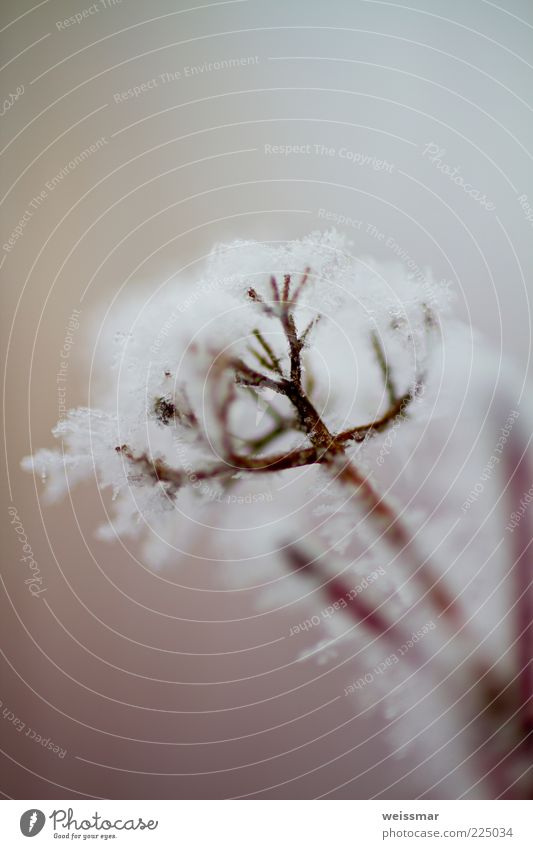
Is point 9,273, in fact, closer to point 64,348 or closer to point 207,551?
point 64,348

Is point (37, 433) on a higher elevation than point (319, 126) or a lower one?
lower

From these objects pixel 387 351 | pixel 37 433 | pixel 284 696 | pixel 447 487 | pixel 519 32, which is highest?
pixel 519 32

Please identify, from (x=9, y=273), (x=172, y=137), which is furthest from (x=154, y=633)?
(x=172, y=137)

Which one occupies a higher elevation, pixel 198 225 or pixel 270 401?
pixel 198 225

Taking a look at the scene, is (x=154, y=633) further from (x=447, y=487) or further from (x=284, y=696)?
(x=447, y=487)
